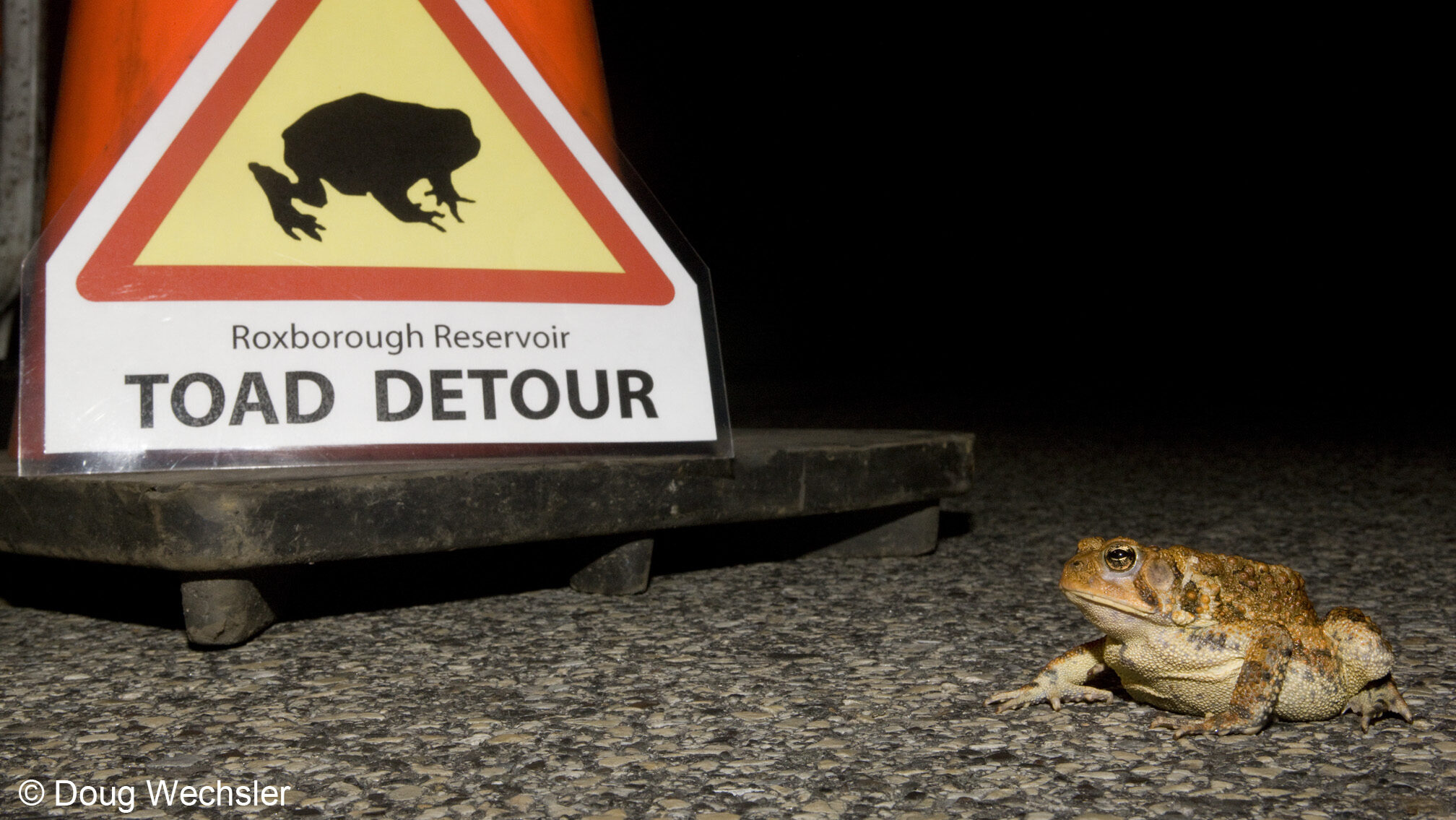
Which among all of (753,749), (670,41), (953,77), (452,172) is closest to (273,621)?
(452,172)

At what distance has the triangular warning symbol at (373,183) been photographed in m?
2.17

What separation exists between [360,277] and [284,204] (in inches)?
7.1

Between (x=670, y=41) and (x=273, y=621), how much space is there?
11.7 m

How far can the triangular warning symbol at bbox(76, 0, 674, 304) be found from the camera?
2166 millimetres

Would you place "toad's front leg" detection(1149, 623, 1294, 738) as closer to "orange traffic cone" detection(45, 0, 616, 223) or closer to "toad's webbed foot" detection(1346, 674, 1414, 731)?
"toad's webbed foot" detection(1346, 674, 1414, 731)

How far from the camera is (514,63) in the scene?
241 centimetres

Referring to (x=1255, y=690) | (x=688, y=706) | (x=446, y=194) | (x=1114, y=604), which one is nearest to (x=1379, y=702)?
(x=1255, y=690)

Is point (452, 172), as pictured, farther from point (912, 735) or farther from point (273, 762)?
point (912, 735)

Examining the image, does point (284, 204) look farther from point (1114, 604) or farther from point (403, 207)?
point (1114, 604)

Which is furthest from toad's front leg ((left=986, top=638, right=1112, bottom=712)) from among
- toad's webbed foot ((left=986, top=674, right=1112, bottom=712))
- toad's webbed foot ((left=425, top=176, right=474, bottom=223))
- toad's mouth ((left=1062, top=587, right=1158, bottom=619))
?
toad's webbed foot ((left=425, top=176, right=474, bottom=223))

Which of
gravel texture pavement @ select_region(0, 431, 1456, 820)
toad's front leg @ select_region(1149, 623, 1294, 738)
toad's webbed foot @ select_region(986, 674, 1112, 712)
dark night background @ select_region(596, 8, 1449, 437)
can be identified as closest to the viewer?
gravel texture pavement @ select_region(0, 431, 1456, 820)

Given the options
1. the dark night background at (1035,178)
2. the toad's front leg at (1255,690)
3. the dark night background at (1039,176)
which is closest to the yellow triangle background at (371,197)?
the toad's front leg at (1255,690)

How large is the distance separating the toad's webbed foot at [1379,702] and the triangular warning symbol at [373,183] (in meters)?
1.35

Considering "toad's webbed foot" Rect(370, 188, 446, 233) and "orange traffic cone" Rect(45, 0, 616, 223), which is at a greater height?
"orange traffic cone" Rect(45, 0, 616, 223)
